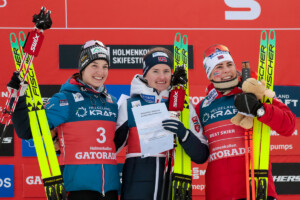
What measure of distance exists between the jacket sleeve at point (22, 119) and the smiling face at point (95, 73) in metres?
0.48

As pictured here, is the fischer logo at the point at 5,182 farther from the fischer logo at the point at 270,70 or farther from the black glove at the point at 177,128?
the fischer logo at the point at 270,70

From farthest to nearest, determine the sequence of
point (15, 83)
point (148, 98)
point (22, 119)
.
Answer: point (148, 98) < point (22, 119) < point (15, 83)

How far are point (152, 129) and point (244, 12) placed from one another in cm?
227

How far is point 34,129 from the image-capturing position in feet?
9.45

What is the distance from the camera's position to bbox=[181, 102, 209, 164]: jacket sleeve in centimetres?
292

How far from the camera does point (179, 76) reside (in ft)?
10.2

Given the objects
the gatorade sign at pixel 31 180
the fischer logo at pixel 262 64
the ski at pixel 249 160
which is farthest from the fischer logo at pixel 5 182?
the fischer logo at pixel 262 64

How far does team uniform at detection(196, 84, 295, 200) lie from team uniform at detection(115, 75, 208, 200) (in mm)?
107

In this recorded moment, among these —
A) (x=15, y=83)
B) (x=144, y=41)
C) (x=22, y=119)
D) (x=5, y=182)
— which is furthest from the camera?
(x=144, y=41)

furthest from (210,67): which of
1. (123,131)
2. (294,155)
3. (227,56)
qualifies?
(294,155)

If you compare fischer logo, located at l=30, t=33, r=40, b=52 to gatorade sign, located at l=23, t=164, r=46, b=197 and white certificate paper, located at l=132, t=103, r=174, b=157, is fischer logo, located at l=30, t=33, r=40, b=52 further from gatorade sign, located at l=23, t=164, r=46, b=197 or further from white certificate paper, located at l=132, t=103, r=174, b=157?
gatorade sign, located at l=23, t=164, r=46, b=197

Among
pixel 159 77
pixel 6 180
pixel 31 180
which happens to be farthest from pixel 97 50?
pixel 6 180

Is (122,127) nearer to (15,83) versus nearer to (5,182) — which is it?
(15,83)

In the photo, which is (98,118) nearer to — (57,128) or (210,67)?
(57,128)
